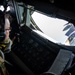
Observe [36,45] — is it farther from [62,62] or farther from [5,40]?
[62,62]

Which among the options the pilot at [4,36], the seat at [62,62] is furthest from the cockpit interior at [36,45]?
the pilot at [4,36]

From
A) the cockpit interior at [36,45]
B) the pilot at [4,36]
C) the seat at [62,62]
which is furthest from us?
the pilot at [4,36]

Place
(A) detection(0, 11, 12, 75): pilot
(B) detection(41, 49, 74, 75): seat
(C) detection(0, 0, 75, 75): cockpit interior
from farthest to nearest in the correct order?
1. (A) detection(0, 11, 12, 75): pilot
2. (B) detection(41, 49, 74, 75): seat
3. (C) detection(0, 0, 75, 75): cockpit interior

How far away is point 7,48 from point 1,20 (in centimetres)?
46

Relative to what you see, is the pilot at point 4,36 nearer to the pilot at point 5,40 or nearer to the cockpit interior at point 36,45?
the pilot at point 5,40

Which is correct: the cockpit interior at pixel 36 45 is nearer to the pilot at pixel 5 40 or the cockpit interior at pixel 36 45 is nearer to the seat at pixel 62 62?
the seat at pixel 62 62

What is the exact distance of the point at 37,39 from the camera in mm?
2754

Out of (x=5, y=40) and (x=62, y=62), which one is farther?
(x=5, y=40)

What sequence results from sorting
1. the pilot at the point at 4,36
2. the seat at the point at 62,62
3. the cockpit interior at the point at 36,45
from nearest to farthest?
the cockpit interior at the point at 36,45
the seat at the point at 62,62
the pilot at the point at 4,36

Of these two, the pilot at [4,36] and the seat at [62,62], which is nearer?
the seat at [62,62]

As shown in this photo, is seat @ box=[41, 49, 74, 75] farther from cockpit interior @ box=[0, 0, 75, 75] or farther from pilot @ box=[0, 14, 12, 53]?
pilot @ box=[0, 14, 12, 53]

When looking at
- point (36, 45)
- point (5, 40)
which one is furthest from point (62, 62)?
point (5, 40)

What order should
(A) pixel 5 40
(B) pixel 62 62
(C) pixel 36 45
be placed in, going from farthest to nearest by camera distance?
(C) pixel 36 45 < (A) pixel 5 40 < (B) pixel 62 62

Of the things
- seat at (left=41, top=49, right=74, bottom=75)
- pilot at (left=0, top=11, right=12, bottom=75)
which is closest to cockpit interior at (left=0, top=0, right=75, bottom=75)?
seat at (left=41, top=49, right=74, bottom=75)
